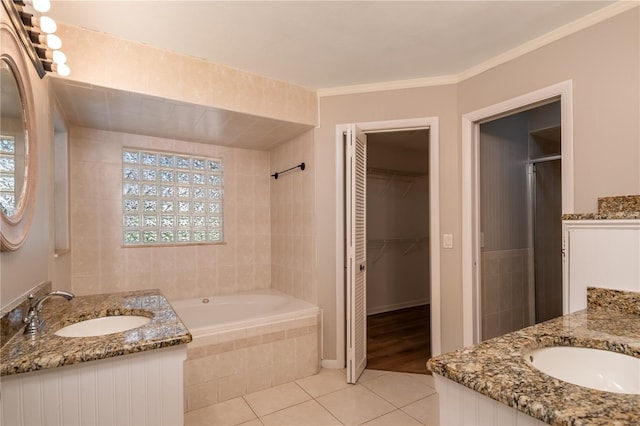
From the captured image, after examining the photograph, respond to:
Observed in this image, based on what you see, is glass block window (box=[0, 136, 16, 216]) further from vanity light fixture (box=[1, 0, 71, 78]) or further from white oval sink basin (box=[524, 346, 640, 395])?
white oval sink basin (box=[524, 346, 640, 395])

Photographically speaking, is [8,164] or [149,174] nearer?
[8,164]

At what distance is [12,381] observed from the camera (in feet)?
3.07

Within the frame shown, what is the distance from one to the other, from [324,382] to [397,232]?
8.57 ft

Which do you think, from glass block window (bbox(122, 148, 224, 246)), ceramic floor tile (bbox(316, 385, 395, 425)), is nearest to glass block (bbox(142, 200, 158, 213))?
glass block window (bbox(122, 148, 224, 246))

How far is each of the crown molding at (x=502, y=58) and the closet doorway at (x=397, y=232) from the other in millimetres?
1266

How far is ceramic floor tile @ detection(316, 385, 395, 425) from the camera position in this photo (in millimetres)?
2061

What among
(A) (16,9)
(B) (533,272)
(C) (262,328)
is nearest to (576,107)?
(B) (533,272)

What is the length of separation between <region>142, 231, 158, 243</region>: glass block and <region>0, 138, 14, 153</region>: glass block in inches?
73.5

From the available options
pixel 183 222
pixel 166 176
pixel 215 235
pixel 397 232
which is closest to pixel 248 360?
pixel 215 235

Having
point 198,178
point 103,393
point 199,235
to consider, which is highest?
point 198,178

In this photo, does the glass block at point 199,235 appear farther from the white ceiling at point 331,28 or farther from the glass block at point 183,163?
the white ceiling at point 331,28

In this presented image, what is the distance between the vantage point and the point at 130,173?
296cm

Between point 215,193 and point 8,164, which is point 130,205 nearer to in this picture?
point 215,193

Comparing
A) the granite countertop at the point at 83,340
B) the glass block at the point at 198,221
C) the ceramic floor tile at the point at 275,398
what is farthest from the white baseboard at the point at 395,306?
the granite countertop at the point at 83,340
